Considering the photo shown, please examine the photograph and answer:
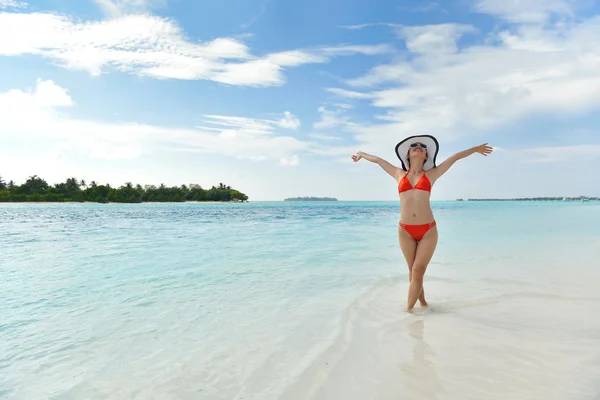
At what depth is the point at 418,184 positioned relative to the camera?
4785 millimetres

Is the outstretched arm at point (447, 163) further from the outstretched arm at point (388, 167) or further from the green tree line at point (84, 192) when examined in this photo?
the green tree line at point (84, 192)

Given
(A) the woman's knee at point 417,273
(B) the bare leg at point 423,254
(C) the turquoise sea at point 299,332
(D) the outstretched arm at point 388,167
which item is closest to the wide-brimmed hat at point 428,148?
(D) the outstretched arm at point 388,167

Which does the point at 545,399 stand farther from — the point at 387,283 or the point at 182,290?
the point at 182,290

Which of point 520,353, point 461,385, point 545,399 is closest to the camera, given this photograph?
point 545,399

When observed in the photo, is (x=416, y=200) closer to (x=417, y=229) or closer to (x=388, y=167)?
(x=417, y=229)

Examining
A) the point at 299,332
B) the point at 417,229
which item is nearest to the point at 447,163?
the point at 417,229

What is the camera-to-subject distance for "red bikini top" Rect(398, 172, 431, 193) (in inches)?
187

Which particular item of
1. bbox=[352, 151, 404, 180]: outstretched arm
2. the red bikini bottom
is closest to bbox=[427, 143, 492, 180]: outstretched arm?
bbox=[352, 151, 404, 180]: outstretched arm

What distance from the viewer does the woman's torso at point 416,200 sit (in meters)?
4.75

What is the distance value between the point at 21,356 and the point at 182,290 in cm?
283

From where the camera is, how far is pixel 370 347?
3.88 meters

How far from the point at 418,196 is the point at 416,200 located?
0.06m

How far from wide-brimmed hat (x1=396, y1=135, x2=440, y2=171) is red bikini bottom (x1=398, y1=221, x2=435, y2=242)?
2.55ft

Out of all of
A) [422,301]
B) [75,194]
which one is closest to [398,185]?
[422,301]
